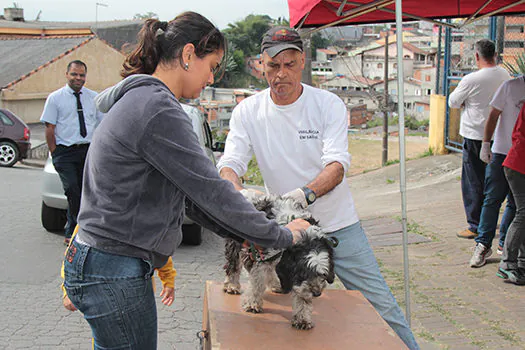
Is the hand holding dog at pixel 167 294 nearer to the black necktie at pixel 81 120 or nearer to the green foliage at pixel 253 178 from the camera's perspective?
the black necktie at pixel 81 120

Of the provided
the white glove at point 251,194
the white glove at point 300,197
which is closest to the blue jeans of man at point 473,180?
the white glove at point 300,197

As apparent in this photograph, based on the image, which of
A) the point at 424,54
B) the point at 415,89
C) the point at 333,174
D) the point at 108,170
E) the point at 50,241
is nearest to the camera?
the point at 108,170

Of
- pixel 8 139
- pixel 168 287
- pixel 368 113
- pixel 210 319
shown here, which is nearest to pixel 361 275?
pixel 210 319

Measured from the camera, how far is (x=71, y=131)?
7.42m

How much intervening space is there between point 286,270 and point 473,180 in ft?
18.1

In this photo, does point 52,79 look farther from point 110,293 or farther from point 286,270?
point 110,293

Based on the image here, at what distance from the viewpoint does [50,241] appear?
7.91 meters

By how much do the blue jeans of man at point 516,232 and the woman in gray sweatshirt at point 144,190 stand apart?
4.21 m

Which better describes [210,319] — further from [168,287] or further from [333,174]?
[333,174]

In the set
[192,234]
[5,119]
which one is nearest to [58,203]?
[192,234]

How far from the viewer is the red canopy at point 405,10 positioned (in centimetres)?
573

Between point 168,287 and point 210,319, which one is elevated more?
point 168,287

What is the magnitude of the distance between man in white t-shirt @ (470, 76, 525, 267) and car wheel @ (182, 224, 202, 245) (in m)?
3.63

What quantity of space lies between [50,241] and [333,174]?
5807 millimetres
